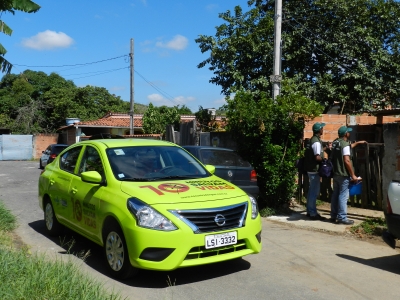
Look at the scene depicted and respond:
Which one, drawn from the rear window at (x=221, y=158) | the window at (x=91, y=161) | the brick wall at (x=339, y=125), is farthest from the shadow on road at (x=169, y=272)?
the brick wall at (x=339, y=125)

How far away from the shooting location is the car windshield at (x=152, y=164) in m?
6.10

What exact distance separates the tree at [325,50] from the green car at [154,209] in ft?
39.5

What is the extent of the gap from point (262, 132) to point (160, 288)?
17.8ft

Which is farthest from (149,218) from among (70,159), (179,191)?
(70,159)

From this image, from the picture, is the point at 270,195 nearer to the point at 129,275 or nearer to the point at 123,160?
the point at 123,160

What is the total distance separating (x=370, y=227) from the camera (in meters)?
8.19

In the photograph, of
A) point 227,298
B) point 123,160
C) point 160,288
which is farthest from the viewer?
point 123,160

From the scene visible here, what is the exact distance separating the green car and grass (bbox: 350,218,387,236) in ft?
10.3

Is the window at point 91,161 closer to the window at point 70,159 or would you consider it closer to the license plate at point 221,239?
the window at point 70,159

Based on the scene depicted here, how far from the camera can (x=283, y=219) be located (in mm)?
9477

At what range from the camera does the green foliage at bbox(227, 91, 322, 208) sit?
988 cm

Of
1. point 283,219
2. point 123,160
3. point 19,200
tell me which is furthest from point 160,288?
point 19,200

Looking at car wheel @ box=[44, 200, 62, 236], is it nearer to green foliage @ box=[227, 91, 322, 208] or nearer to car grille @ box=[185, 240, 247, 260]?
car grille @ box=[185, 240, 247, 260]

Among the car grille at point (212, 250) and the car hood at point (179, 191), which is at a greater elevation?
the car hood at point (179, 191)
